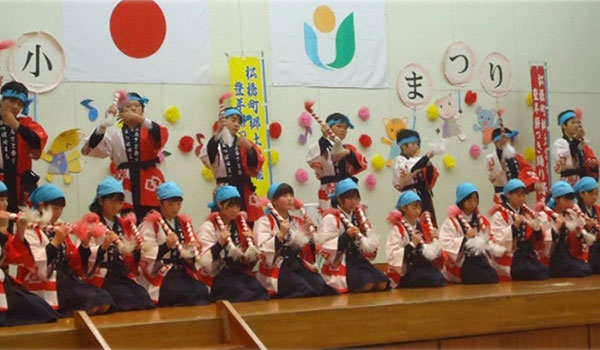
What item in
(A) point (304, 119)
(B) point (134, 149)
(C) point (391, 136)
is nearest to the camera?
(B) point (134, 149)

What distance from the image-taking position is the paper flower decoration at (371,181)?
920cm

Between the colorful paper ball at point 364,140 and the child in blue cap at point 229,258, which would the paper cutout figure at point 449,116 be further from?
the child in blue cap at point 229,258

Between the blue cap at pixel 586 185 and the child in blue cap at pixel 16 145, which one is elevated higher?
the child in blue cap at pixel 16 145

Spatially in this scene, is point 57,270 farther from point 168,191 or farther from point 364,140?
point 364,140

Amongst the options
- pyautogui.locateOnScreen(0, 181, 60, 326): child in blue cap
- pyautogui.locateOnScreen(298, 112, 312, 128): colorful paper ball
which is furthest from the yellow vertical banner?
pyautogui.locateOnScreen(0, 181, 60, 326): child in blue cap

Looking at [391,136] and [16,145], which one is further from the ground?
[16,145]

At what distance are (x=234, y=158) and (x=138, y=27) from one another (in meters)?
1.82

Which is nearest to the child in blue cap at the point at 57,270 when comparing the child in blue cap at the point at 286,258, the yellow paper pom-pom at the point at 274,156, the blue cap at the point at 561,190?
the child in blue cap at the point at 286,258

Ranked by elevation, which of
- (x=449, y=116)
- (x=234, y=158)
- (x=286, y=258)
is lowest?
(x=286, y=258)

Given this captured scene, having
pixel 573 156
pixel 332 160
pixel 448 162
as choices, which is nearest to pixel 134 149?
pixel 332 160

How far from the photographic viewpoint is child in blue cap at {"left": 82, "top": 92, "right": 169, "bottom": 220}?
659 cm

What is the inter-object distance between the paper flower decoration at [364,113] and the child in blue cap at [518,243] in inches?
86.3

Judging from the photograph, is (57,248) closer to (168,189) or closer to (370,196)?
(168,189)

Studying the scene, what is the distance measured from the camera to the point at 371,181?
9.21 m
